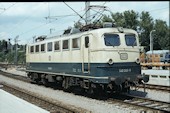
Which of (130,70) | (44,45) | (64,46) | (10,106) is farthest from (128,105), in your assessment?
(44,45)

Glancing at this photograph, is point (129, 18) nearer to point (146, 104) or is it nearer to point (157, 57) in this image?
point (157, 57)

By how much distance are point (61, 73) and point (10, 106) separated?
21.3 ft

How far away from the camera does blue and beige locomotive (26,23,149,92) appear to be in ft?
44.9

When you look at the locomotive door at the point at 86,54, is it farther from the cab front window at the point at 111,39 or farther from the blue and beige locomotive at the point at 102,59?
the cab front window at the point at 111,39

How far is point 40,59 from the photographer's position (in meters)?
21.5

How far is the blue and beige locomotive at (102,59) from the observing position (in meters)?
13.7

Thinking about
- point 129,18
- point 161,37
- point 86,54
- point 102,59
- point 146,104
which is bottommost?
point 146,104

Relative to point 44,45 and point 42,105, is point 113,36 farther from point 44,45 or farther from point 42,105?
point 44,45

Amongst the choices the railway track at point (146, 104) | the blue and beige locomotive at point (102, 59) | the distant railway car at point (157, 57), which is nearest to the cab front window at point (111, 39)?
the blue and beige locomotive at point (102, 59)

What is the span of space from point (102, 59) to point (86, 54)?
50.5 inches

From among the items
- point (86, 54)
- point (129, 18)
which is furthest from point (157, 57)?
point (86, 54)

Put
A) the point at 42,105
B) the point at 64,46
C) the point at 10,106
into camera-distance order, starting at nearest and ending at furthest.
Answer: the point at 10,106 < the point at 42,105 < the point at 64,46

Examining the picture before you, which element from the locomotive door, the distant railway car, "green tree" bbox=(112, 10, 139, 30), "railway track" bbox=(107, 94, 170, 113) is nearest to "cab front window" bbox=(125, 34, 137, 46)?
the locomotive door

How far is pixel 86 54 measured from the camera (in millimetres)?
14695
